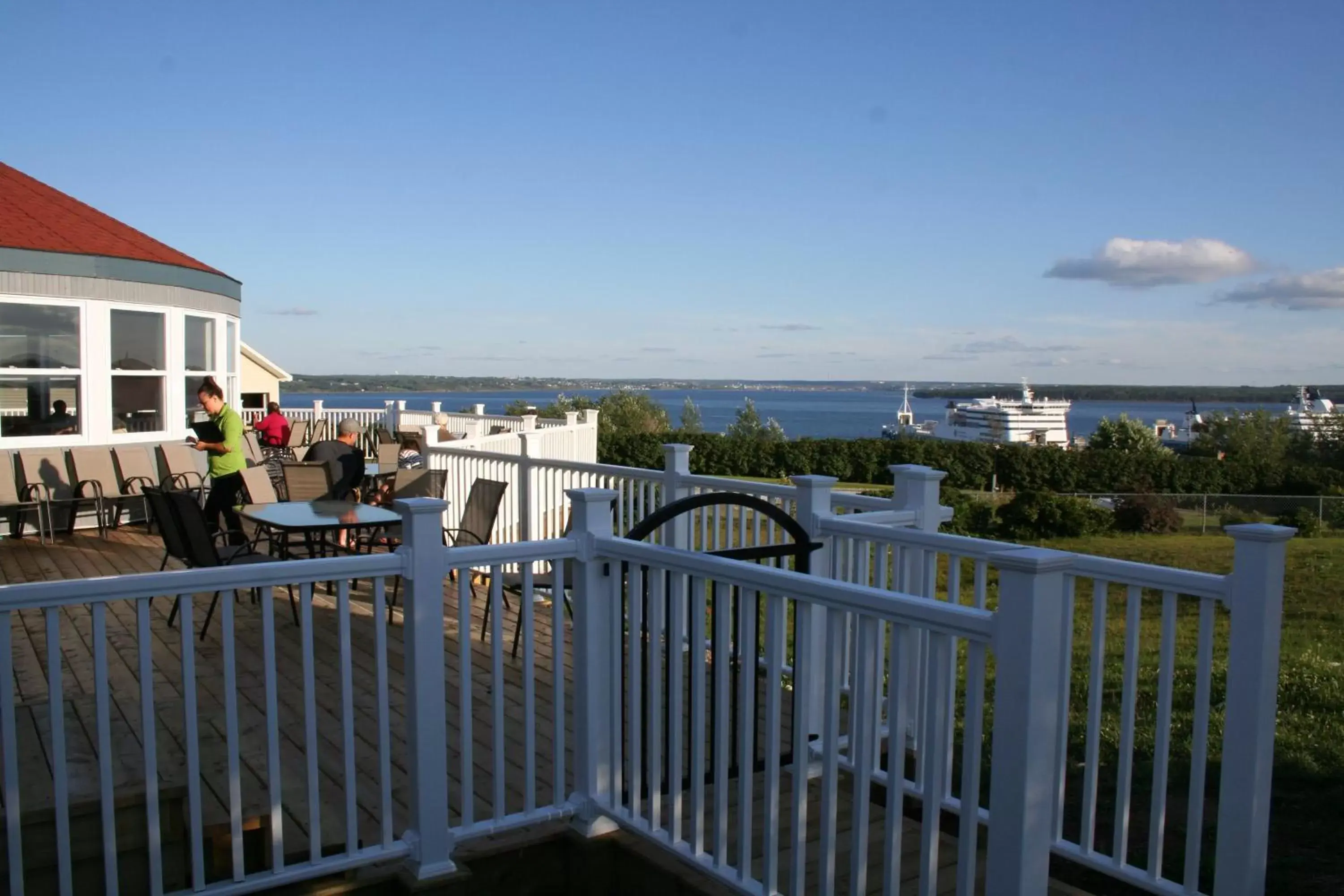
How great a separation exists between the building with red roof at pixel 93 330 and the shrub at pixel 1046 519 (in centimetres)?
1581

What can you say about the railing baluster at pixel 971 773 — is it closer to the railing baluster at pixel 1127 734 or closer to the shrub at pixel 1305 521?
the railing baluster at pixel 1127 734

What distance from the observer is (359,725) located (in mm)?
4238

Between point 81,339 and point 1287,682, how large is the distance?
10633 millimetres

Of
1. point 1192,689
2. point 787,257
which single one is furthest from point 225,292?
point 787,257

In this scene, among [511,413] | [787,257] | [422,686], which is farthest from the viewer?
[787,257]

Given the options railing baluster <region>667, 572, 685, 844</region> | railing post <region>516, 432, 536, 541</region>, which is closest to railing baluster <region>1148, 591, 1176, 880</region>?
railing baluster <region>667, 572, 685, 844</region>

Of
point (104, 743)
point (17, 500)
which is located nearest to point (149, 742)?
point (104, 743)

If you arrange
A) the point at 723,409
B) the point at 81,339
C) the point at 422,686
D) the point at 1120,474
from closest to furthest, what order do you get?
the point at 422,686 < the point at 81,339 < the point at 1120,474 < the point at 723,409

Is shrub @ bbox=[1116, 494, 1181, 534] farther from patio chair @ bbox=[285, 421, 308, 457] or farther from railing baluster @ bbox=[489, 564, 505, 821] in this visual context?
railing baluster @ bbox=[489, 564, 505, 821]

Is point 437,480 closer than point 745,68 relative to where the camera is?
Yes

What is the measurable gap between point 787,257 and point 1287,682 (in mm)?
51178

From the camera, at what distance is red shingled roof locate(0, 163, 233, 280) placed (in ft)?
30.1

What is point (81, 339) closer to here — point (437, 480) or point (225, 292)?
point (225, 292)

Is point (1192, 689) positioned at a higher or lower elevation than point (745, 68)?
lower
